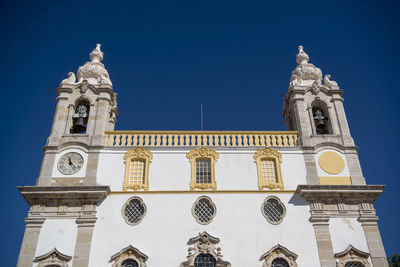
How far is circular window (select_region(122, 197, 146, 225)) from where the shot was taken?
16953mm

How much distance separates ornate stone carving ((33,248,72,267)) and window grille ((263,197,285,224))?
8812mm

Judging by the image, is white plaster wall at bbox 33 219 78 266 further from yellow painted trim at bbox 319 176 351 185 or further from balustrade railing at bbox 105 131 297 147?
yellow painted trim at bbox 319 176 351 185

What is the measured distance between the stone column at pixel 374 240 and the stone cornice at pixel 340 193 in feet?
3.01

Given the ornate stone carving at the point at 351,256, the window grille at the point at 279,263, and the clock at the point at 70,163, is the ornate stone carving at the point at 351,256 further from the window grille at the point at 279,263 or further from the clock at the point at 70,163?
the clock at the point at 70,163

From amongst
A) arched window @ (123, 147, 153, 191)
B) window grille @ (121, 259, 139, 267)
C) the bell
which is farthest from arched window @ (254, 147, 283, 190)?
the bell

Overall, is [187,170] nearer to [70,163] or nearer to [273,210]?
[273,210]

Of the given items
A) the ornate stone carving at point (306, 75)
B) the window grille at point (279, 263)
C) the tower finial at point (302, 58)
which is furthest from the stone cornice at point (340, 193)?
the tower finial at point (302, 58)

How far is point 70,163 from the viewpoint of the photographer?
1848cm

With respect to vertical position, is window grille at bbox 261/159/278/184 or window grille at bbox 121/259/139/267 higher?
window grille at bbox 261/159/278/184

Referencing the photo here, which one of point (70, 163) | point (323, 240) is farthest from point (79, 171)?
point (323, 240)

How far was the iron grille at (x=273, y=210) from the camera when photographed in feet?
56.3

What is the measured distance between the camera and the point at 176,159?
18.7 meters

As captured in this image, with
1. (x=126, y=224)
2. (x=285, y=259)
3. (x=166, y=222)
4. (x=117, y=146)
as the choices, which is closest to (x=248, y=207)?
(x=285, y=259)

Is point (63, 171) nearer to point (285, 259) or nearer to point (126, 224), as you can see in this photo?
point (126, 224)
